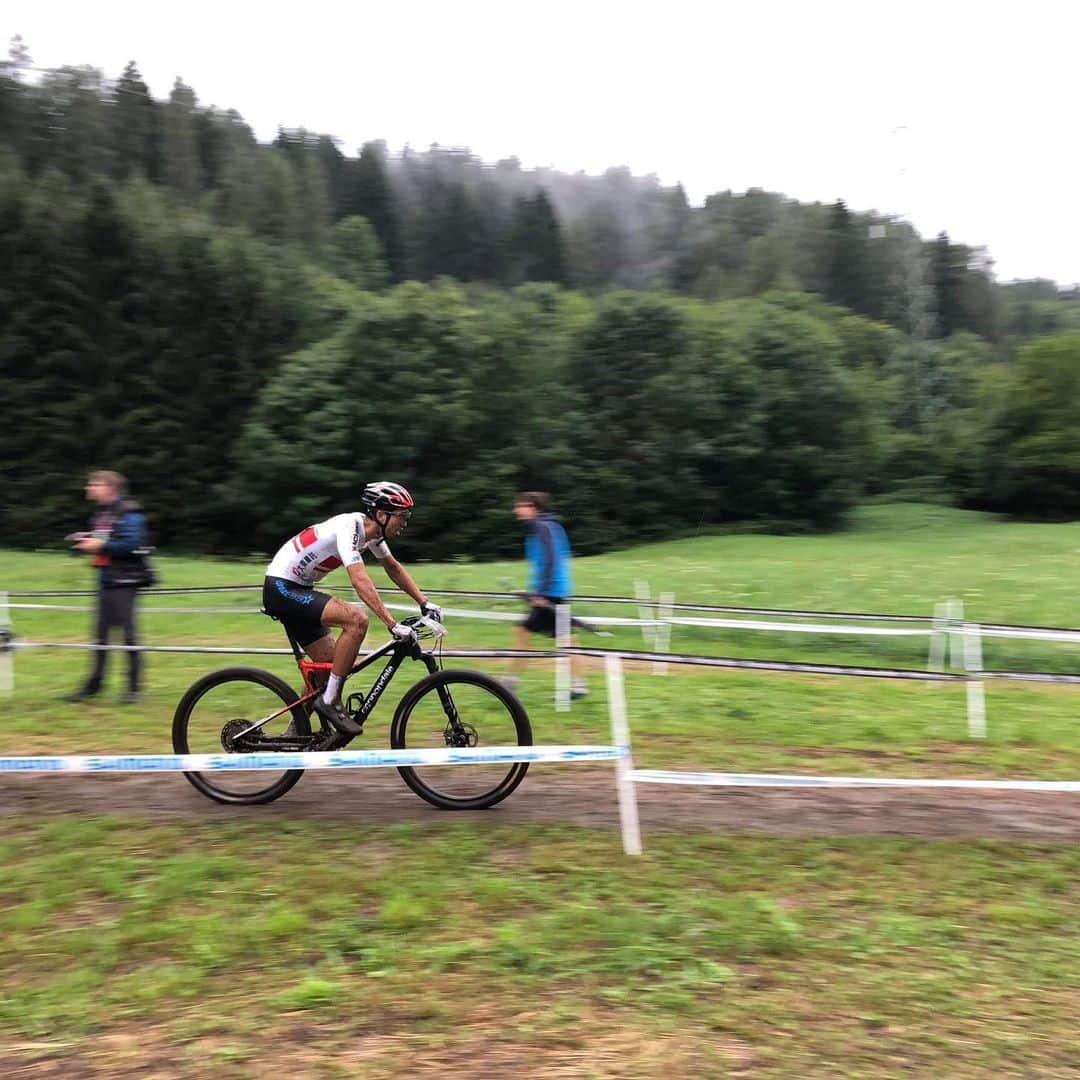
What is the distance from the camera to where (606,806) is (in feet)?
19.7

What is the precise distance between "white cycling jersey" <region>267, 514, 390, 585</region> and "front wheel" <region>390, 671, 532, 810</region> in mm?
841

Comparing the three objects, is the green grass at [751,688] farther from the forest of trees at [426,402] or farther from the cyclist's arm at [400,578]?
the forest of trees at [426,402]

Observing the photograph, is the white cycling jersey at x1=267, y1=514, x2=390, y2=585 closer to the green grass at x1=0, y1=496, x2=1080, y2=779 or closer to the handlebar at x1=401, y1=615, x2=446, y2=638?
the handlebar at x1=401, y1=615, x2=446, y2=638

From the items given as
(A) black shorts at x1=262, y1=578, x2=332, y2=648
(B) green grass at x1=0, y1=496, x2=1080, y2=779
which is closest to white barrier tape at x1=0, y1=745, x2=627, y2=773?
(A) black shorts at x1=262, y1=578, x2=332, y2=648

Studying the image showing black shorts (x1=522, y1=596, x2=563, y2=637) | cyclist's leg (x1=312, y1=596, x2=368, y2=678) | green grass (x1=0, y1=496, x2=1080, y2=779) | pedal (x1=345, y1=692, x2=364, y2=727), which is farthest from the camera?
black shorts (x1=522, y1=596, x2=563, y2=637)

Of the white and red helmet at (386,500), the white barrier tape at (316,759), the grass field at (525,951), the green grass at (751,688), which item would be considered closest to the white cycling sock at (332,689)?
the white barrier tape at (316,759)

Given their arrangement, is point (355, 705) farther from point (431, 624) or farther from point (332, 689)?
point (431, 624)

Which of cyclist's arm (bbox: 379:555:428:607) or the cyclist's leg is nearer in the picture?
the cyclist's leg

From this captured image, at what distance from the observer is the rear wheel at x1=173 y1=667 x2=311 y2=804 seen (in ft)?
19.2

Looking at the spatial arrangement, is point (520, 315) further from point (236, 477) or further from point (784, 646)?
point (784, 646)

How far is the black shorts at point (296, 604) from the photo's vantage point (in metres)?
5.88

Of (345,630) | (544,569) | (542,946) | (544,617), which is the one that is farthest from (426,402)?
(542,946)

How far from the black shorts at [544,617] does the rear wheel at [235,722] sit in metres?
3.30

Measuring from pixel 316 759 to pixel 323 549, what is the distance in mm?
1205
